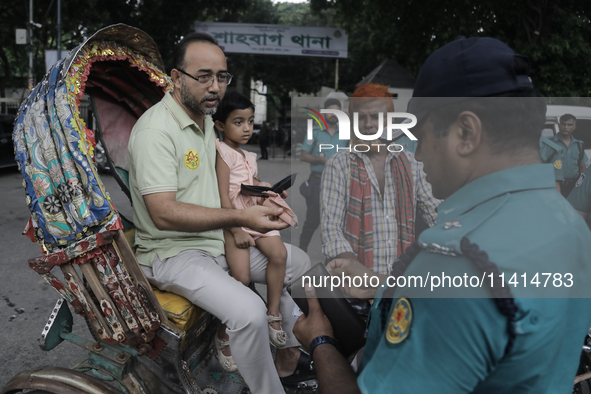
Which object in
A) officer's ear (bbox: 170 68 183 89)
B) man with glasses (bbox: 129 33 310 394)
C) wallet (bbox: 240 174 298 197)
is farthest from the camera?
officer's ear (bbox: 170 68 183 89)

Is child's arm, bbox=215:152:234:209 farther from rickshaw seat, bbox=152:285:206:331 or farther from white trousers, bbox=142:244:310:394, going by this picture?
rickshaw seat, bbox=152:285:206:331

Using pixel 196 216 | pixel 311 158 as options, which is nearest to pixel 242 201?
pixel 196 216

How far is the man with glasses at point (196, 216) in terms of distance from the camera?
1956mm

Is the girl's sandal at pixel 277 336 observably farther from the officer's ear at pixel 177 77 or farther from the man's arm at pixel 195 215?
the officer's ear at pixel 177 77

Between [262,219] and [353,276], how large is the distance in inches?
16.9

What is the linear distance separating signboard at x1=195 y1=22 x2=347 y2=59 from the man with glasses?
15793 mm

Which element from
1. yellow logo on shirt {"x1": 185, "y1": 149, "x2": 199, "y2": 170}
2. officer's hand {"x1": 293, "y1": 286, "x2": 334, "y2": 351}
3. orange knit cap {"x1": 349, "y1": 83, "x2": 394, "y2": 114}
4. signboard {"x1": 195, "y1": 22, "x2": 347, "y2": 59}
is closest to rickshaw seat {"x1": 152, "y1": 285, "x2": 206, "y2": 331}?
yellow logo on shirt {"x1": 185, "y1": 149, "x2": 199, "y2": 170}

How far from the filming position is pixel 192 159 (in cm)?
217

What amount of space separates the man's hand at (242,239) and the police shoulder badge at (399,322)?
1.40m

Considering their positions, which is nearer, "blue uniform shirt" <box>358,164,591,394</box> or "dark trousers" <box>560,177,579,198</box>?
"blue uniform shirt" <box>358,164,591,394</box>

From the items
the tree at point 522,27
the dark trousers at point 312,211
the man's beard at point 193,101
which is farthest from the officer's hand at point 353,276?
the tree at point 522,27

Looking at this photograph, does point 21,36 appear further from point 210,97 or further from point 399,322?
point 399,322

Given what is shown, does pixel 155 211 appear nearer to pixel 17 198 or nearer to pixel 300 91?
pixel 17 198

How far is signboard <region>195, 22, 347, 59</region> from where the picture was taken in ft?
56.4
